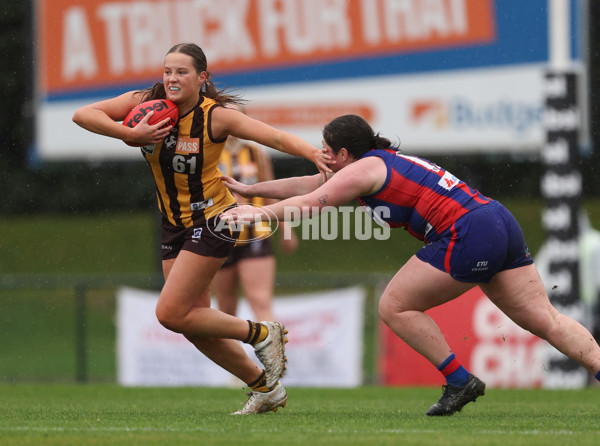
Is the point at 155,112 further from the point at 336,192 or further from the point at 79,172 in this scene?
the point at 79,172

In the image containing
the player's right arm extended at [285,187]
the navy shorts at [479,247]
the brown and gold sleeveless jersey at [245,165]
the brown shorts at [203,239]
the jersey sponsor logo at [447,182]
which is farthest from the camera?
the brown and gold sleeveless jersey at [245,165]

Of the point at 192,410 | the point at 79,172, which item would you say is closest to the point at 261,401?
the point at 192,410

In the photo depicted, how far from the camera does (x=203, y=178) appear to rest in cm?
618

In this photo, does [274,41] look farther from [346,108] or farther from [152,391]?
[152,391]

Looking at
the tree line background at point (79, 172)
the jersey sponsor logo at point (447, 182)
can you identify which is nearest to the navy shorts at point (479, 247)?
the jersey sponsor logo at point (447, 182)

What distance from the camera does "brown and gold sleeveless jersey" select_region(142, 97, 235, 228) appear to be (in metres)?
6.09

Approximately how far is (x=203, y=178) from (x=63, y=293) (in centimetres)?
889

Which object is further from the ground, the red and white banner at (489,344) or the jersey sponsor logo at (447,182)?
the jersey sponsor logo at (447,182)

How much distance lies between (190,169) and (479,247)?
1.59 meters

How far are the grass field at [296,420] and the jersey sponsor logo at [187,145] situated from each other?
4.64 ft

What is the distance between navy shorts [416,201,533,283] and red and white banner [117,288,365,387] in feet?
16.6

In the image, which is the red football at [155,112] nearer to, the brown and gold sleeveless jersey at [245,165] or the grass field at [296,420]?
the grass field at [296,420]

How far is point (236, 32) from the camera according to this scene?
531 inches

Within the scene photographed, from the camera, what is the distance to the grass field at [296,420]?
4984 millimetres
